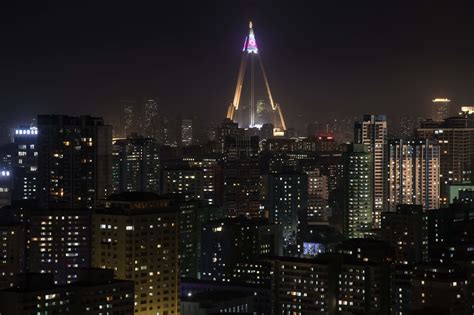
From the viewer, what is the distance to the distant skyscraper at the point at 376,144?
21.9 metres

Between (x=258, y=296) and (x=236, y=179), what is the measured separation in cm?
810

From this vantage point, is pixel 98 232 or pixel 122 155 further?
pixel 122 155

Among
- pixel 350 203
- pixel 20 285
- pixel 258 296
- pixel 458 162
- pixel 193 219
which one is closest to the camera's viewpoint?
pixel 20 285

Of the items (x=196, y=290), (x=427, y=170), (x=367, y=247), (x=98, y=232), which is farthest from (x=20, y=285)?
(x=427, y=170)

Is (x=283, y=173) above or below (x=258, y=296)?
above

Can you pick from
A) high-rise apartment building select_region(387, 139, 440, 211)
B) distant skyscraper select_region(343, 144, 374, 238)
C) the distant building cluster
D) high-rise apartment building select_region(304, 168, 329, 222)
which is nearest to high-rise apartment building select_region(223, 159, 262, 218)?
the distant building cluster

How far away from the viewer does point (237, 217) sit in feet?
59.1

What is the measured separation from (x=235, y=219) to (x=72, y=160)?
268 centimetres

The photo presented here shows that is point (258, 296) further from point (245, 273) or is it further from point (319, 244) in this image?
point (319, 244)

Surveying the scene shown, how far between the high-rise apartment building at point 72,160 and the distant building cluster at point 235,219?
2 cm

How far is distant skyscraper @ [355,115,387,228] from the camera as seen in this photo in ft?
71.9

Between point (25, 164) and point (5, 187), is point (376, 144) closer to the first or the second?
point (25, 164)

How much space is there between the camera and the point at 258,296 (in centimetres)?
1435

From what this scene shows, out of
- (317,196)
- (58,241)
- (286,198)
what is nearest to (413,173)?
(317,196)
